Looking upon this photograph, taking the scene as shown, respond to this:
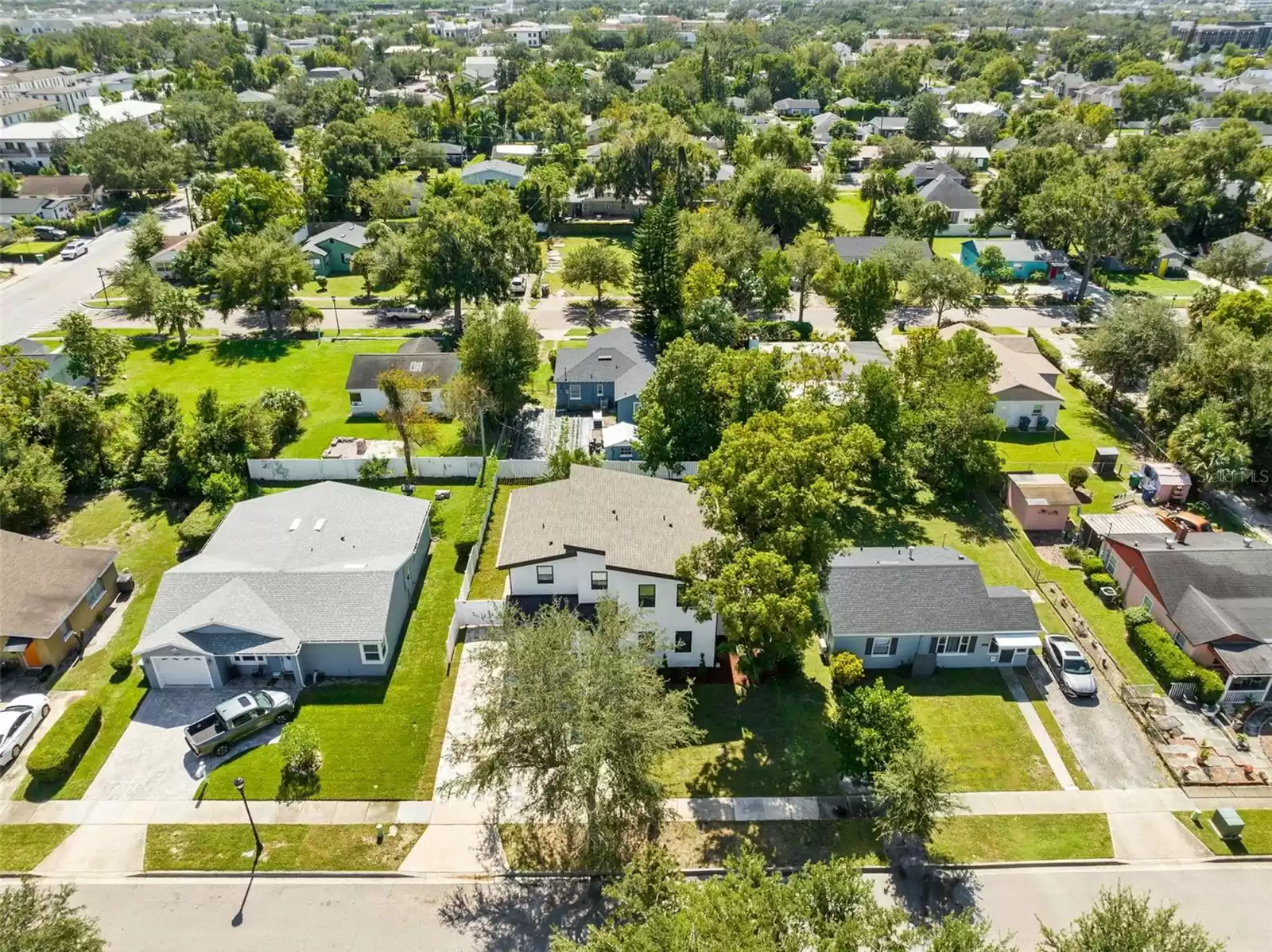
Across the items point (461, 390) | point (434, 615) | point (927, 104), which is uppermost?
point (927, 104)

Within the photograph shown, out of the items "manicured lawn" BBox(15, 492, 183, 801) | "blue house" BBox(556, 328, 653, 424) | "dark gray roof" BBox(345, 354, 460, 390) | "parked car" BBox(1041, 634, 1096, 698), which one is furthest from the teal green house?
"parked car" BBox(1041, 634, 1096, 698)

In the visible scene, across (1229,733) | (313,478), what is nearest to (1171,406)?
(1229,733)

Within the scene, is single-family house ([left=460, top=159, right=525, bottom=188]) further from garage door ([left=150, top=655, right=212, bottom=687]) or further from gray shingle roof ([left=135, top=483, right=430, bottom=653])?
garage door ([left=150, top=655, right=212, bottom=687])

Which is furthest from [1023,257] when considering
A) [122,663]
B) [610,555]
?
[122,663]

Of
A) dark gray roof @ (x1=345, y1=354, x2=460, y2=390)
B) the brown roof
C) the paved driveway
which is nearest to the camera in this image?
the paved driveway

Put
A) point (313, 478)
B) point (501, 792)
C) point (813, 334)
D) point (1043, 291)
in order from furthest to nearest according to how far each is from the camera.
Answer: point (1043, 291)
point (813, 334)
point (313, 478)
point (501, 792)

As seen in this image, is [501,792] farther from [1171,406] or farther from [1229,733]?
[1171,406]

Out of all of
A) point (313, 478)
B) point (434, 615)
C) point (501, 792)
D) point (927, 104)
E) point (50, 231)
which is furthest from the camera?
point (927, 104)
